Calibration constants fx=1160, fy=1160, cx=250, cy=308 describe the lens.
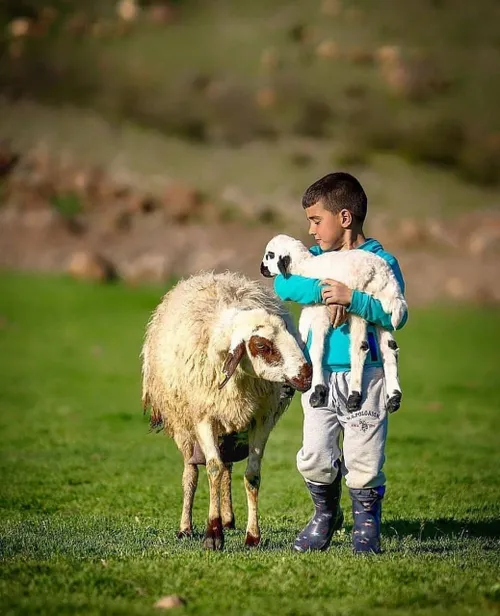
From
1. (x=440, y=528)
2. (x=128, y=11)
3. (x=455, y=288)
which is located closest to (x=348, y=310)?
(x=440, y=528)

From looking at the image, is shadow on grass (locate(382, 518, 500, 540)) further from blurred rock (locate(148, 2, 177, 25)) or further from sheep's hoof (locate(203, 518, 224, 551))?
blurred rock (locate(148, 2, 177, 25))

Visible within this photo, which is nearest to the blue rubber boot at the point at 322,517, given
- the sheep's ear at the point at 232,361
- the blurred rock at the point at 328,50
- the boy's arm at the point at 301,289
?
the sheep's ear at the point at 232,361

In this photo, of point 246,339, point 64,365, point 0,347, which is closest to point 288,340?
point 246,339

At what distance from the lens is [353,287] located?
637cm

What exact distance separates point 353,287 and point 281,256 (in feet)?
1.52

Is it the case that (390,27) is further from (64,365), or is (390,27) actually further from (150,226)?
(64,365)

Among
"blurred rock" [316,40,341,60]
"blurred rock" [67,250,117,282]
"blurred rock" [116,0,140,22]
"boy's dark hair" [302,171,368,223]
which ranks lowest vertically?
"boy's dark hair" [302,171,368,223]

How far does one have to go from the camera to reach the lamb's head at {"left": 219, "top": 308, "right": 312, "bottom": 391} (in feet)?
21.6

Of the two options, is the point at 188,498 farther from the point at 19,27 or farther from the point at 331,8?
the point at 331,8

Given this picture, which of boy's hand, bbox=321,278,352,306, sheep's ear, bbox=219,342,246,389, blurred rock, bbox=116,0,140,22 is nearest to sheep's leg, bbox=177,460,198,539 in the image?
sheep's ear, bbox=219,342,246,389

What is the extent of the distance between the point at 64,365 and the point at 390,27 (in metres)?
20.4

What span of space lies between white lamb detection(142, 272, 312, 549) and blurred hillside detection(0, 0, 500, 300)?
19.0 metres

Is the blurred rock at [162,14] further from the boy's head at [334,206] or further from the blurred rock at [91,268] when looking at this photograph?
the boy's head at [334,206]

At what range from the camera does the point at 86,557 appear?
6219 millimetres
